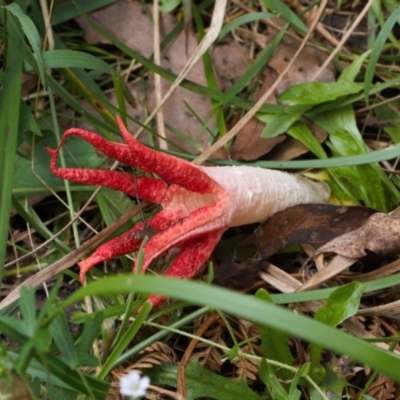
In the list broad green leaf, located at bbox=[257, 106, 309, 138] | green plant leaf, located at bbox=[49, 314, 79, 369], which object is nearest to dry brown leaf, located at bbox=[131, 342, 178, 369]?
green plant leaf, located at bbox=[49, 314, 79, 369]

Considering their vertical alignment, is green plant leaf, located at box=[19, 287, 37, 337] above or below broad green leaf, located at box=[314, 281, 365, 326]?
above

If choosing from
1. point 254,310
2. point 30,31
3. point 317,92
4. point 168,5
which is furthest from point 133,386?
point 168,5

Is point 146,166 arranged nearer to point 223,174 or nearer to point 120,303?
point 223,174

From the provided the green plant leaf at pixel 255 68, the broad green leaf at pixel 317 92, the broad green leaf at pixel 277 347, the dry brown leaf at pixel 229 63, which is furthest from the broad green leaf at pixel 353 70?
the broad green leaf at pixel 277 347

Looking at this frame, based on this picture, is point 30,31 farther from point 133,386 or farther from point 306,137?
point 133,386

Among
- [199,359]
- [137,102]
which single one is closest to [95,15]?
[137,102]

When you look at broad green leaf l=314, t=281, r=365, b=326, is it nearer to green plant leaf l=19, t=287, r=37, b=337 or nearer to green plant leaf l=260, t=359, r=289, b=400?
green plant leaf l=260, t=359, r=289, b=400
